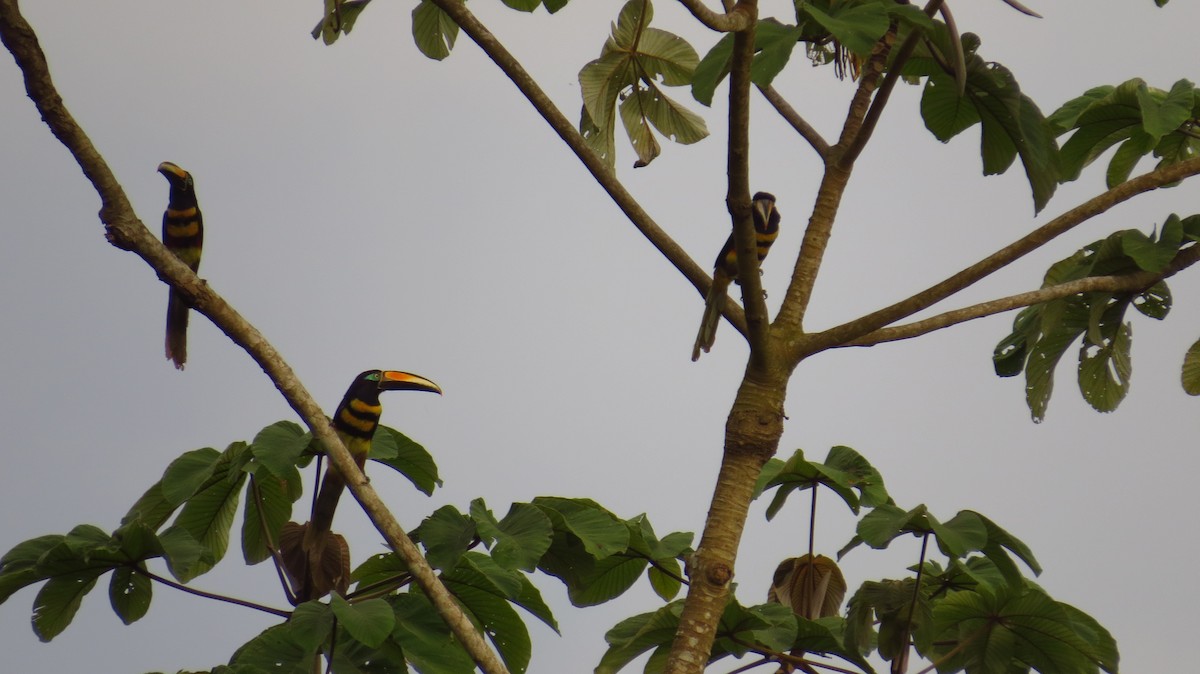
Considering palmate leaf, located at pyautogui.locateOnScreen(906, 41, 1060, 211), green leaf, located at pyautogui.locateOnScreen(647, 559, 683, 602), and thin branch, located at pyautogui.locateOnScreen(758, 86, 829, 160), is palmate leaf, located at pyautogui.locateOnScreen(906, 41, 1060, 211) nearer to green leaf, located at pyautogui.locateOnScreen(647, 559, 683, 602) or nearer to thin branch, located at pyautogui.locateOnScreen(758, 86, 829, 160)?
thin branch, located at pyautogui.locateOnScreen(758, 86, 829, 160)

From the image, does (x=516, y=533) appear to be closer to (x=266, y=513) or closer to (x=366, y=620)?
(x=366, y=620)

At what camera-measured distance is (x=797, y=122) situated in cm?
414

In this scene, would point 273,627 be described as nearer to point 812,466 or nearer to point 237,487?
point 237,487

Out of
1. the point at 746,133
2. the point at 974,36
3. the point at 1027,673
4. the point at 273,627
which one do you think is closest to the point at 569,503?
the point at 273,627

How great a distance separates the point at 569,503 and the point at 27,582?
145cm

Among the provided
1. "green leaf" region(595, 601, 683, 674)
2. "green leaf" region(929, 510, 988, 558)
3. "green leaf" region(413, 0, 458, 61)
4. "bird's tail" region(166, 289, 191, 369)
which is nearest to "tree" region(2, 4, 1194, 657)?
"green leaf" region(595, 601, 683, 674)

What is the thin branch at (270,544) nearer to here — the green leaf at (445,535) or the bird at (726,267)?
the green leaf at (445,535)

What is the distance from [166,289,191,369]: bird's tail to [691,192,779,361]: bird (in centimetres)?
211

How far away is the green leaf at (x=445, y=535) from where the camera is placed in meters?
3.39

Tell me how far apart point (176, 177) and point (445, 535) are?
2930 mm

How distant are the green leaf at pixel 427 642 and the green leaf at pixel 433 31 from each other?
2566mm

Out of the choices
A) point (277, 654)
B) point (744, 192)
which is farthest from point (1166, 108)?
point (277, 654)

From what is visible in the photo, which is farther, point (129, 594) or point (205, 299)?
point (129, 594)

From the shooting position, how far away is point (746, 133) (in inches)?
123
